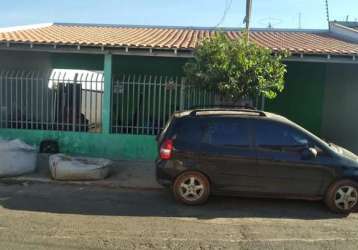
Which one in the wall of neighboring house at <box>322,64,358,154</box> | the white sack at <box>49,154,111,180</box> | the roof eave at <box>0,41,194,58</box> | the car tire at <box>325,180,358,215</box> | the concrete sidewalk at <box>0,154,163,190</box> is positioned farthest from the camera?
the wall of neighboring house at <box>322,64,358,154</box>

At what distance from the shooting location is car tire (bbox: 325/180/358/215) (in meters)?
7.05

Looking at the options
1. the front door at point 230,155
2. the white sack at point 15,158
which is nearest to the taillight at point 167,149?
the front door at point 230,155

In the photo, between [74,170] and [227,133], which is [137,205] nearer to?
[227,133]

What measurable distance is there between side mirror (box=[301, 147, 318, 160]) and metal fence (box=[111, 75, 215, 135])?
157 inches

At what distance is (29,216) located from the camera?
641cm

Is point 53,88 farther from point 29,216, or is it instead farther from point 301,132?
point 301,132

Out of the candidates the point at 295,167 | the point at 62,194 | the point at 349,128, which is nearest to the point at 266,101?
the point at 349,128

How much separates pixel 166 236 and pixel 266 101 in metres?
7.21

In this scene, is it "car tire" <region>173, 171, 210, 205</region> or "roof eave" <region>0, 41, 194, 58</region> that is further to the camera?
"roof eave" <region>0, 41, 194, 58</region>

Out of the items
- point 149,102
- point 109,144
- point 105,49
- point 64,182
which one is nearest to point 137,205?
point 64,182

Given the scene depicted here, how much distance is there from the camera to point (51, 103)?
11.5 metres

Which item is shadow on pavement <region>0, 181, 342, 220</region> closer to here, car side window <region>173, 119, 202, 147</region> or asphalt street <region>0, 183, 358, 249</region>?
asphalt street <region>0, 183, 358, 249</region>

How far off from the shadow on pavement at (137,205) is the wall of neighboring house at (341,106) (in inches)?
208

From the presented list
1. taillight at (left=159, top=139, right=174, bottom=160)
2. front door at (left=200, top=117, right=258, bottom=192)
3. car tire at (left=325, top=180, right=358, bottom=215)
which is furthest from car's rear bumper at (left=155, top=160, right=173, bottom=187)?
car tire at (left=325, top=180, right=358, bottom=215)
